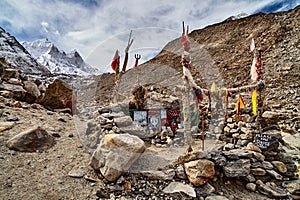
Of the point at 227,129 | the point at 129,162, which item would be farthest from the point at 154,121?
the point at 129,162

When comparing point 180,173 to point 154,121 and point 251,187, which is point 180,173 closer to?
point 251,187

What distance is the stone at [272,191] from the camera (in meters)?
3.02

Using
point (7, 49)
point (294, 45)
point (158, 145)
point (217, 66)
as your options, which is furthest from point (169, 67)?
point (7, 49)

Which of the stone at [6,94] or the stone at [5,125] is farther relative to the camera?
the stone at [6,94]

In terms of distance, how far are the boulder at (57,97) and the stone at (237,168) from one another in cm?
649

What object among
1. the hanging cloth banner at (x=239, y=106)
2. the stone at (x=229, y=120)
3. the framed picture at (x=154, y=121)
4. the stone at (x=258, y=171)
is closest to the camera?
the stone at (x=258, y=171)

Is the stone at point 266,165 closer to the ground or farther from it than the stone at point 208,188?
farther from it

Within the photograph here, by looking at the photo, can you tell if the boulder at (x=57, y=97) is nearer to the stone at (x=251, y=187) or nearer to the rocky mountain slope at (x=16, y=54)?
the stone at (x=251, y=187)

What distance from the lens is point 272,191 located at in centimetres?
306

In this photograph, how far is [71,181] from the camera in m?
2.69

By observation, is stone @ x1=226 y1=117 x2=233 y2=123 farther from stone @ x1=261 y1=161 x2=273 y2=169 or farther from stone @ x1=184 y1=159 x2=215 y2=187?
stone @ x1=184 y1=159 x2=215 y2=187

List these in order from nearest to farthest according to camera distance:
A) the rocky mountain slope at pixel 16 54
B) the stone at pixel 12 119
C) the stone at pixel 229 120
Result: the stone at pixel 12 119 < the stone at pixel 229 120 < the rocky mountain slope at pixel 16 54

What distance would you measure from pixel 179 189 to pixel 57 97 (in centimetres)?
636

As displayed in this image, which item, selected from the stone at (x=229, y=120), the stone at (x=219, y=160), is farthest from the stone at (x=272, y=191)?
the stone at (x=229, y=120)
